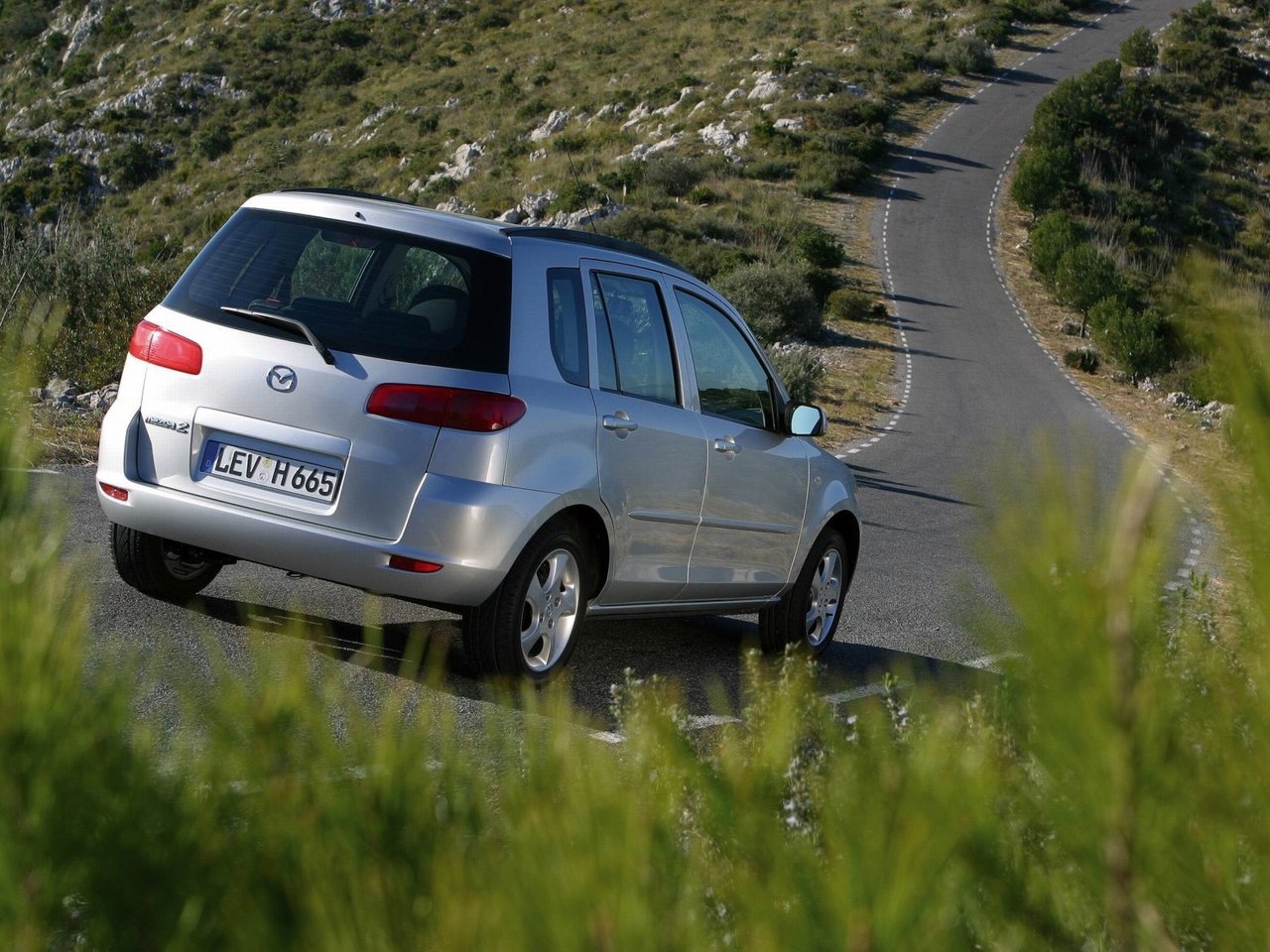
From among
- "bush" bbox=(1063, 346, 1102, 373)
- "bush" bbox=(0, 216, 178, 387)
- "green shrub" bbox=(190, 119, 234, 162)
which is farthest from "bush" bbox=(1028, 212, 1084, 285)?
"green shrub" bbox=(190, 119, 234, 162)

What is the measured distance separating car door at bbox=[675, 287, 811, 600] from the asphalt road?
48 centimetres

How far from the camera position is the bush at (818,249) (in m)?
39.2

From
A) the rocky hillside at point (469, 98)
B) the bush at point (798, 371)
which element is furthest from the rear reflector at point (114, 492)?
the rocky hillside at point (469, 98)

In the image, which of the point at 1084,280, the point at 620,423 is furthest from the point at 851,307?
the point at 620,423

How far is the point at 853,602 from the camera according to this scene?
9.84m

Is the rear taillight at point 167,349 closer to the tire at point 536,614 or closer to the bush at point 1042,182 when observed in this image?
the tire at point 536,614

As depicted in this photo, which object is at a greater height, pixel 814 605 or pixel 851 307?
pixel 814 605

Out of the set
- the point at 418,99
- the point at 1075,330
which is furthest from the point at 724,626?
the point at 418,99

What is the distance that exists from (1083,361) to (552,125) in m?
33.5

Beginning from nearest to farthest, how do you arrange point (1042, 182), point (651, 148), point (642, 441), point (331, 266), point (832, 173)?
point (331, 266), point (642, 441), point (832, 173), point (1042, 182), point (651, 148)

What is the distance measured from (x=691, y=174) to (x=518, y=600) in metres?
43.8

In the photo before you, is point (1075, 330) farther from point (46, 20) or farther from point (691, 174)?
point (46, 20)

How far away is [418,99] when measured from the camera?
236 feet

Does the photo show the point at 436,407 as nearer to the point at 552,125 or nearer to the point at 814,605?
the point at 814,605
